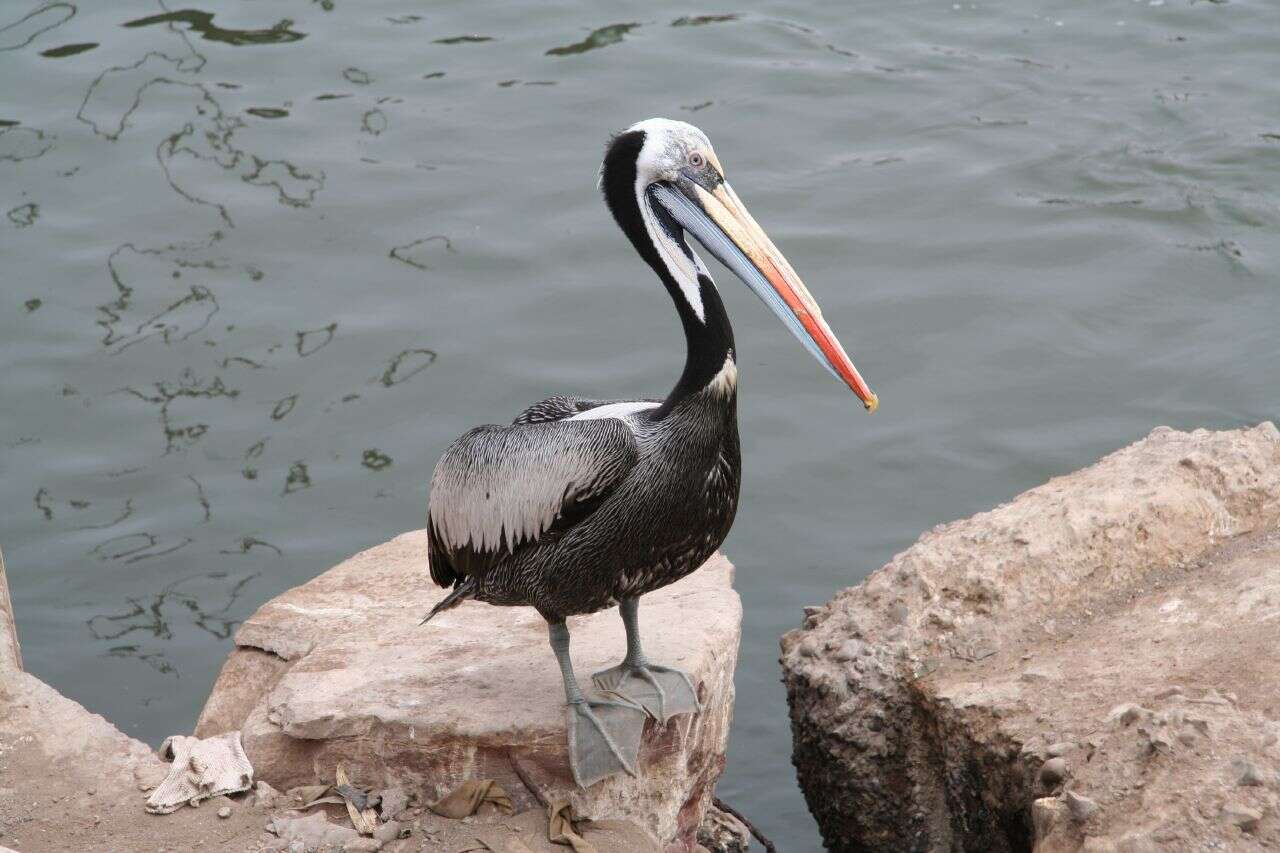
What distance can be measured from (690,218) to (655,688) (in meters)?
1.44

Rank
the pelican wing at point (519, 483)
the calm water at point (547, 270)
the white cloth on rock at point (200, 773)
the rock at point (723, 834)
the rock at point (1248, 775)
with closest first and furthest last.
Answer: the rock at point (1248, 775)
the pelican wing at point (519, 483)
the white cloth on rock at point (200, 773)
the rock at point (723, 834)
the calm water at point (547, 270)

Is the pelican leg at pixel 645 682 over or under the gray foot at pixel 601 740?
over

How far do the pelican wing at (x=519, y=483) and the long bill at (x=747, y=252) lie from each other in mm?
568

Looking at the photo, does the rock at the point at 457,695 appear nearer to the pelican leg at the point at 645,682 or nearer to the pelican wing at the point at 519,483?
the pelican leg at the point at 645,682

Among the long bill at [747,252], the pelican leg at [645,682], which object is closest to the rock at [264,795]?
the pelican leg at [645,682]

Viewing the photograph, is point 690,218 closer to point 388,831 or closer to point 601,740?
point 601,740

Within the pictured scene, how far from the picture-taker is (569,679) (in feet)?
15.0

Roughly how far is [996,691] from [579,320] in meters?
4.18

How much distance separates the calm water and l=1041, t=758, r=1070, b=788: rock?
5.52ft

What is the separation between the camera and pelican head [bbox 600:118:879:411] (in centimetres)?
432

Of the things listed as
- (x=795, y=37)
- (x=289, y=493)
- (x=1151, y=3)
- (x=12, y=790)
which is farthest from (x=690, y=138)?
(x=1151, y=3)

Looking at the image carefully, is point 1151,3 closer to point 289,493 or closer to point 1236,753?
point 289,493

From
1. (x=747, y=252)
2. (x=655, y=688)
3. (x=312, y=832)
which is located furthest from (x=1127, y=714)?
(x=312, y=832)

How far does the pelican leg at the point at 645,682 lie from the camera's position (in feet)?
15.2
